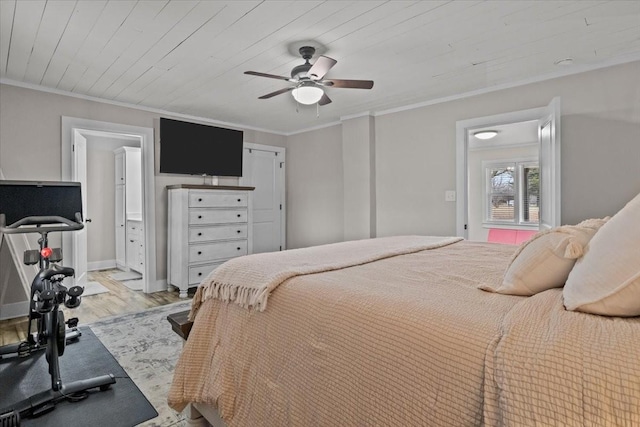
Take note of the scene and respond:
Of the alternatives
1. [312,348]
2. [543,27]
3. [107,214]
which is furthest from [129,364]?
[107,214]

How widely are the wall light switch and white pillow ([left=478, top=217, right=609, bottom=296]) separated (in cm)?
292

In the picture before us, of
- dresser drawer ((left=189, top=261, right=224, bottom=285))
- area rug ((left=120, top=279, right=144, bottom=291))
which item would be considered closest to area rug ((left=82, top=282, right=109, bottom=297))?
area rug ((left=120, top=279, right=144, bottom=291))

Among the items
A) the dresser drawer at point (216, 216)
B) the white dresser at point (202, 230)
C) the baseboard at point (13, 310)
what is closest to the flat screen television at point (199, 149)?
the white dresser at point (202, 230)

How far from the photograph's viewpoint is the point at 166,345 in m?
2.73

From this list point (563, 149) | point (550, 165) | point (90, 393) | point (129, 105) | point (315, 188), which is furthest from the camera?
point (315, 188)

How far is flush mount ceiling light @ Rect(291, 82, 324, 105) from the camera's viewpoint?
2.60 m

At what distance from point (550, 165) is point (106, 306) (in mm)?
4601

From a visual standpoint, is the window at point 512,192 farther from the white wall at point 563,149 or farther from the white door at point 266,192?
the white door at point 266,192

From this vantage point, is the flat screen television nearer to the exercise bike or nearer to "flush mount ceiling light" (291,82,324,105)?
the exercise bike

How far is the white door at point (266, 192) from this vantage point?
5403 mm

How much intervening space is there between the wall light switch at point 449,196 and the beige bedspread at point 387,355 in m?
2.50

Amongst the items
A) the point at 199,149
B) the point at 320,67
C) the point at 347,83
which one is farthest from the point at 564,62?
the point at 199,149

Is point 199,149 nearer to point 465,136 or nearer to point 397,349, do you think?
point 465,136

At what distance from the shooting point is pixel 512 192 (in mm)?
7059
